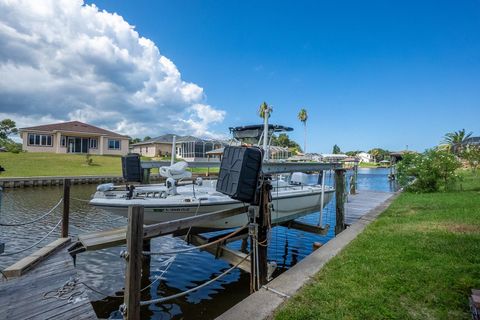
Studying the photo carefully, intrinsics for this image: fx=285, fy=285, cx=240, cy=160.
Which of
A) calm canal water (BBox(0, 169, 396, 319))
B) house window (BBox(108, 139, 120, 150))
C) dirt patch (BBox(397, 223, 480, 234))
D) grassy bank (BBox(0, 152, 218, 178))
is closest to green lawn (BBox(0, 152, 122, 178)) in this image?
grassy bank (BBox(0, 152, 218, 178))

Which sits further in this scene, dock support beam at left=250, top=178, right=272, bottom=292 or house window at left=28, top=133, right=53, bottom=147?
house window at left=28, top=133, right=53, bottom=147

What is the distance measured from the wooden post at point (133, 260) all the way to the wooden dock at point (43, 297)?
3.41 ft

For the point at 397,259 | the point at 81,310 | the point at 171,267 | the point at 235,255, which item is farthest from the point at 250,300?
the point at 171,267

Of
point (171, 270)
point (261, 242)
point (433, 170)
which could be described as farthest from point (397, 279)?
point (433, 170)

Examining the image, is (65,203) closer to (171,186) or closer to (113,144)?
(171,186)

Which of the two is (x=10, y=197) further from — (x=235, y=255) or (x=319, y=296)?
(x=319, y=296)

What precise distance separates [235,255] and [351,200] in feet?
35.8

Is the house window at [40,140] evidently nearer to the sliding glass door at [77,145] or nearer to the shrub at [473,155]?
the sliding glass door at [77,145]

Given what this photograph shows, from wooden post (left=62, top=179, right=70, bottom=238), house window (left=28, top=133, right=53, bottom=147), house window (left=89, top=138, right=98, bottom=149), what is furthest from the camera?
house window (left=89, top=138, right=98, bottom=149)

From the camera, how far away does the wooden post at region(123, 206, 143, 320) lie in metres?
2.80

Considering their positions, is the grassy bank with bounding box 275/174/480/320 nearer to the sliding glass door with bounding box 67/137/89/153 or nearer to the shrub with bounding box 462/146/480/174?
Result: the shrub with bounding box 462/146/480/174

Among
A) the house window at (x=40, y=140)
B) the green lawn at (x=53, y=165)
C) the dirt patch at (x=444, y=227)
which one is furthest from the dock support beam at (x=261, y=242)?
the house window at (x=40, y=140)

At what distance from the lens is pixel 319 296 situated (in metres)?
3.62

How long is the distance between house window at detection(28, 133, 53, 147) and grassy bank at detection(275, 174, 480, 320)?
42.2 meters
